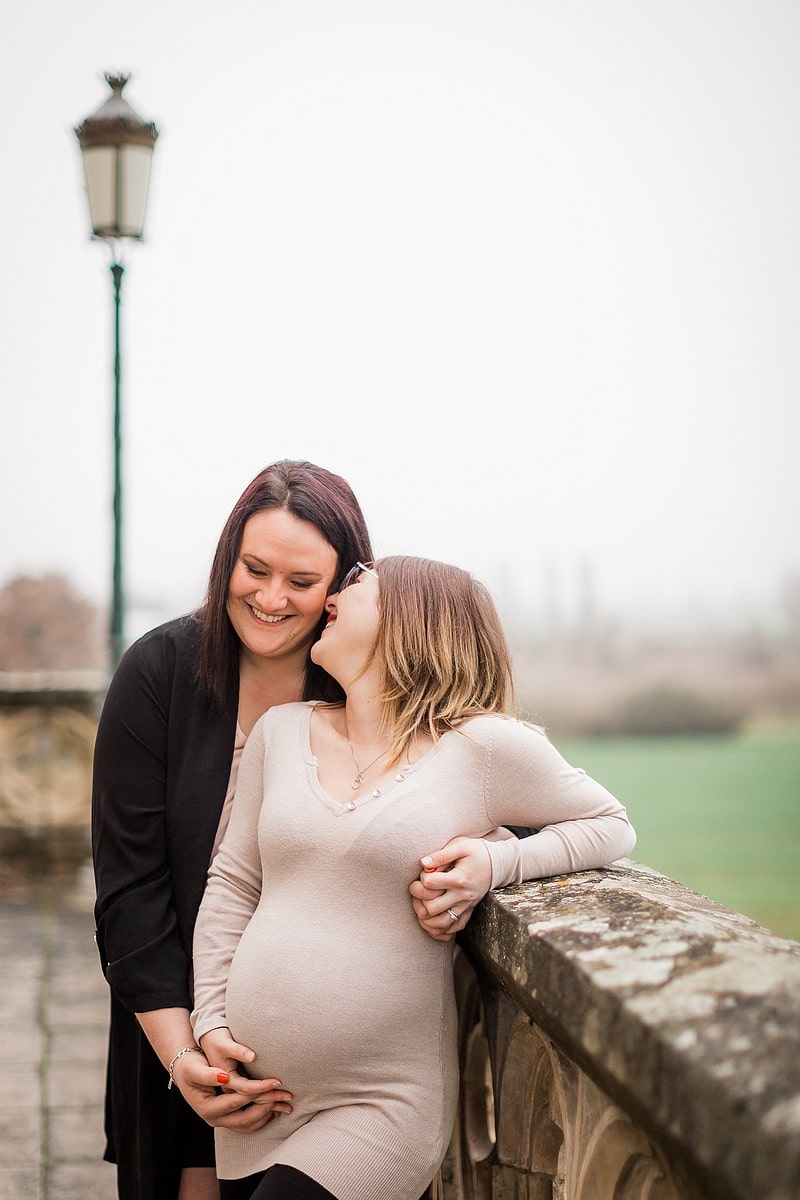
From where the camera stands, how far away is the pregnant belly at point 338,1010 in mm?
1832

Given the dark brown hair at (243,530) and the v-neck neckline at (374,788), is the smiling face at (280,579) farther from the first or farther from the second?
the v-neck neckline at (374,788)

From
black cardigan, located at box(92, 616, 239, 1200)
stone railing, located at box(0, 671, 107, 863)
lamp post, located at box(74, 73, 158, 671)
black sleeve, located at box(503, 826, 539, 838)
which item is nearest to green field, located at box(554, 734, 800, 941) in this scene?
stone railing, located at box(0, 671, 107, 863)

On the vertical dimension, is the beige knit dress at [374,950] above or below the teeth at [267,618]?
below

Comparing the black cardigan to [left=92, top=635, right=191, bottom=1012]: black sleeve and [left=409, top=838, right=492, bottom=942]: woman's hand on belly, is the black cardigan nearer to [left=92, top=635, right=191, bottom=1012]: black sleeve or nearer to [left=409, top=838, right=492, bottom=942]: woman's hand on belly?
[left=92, top=635, right=191, bottom=1012]: black sleeve

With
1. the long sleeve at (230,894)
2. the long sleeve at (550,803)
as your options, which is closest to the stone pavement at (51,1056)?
the long sleeve at (230,894)

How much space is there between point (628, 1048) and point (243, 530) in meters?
1.47

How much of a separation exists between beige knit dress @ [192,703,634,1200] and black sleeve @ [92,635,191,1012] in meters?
0.24

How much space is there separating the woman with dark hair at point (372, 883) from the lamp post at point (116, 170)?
14.0ft

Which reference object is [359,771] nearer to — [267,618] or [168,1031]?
[267,618]

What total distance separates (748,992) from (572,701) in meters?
40.1

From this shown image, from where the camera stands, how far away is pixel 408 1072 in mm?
1857

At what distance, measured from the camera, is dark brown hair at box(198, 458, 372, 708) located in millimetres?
2344

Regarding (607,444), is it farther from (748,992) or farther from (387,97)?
(748,992)

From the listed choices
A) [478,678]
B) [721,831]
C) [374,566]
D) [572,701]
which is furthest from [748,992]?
[721,831]
